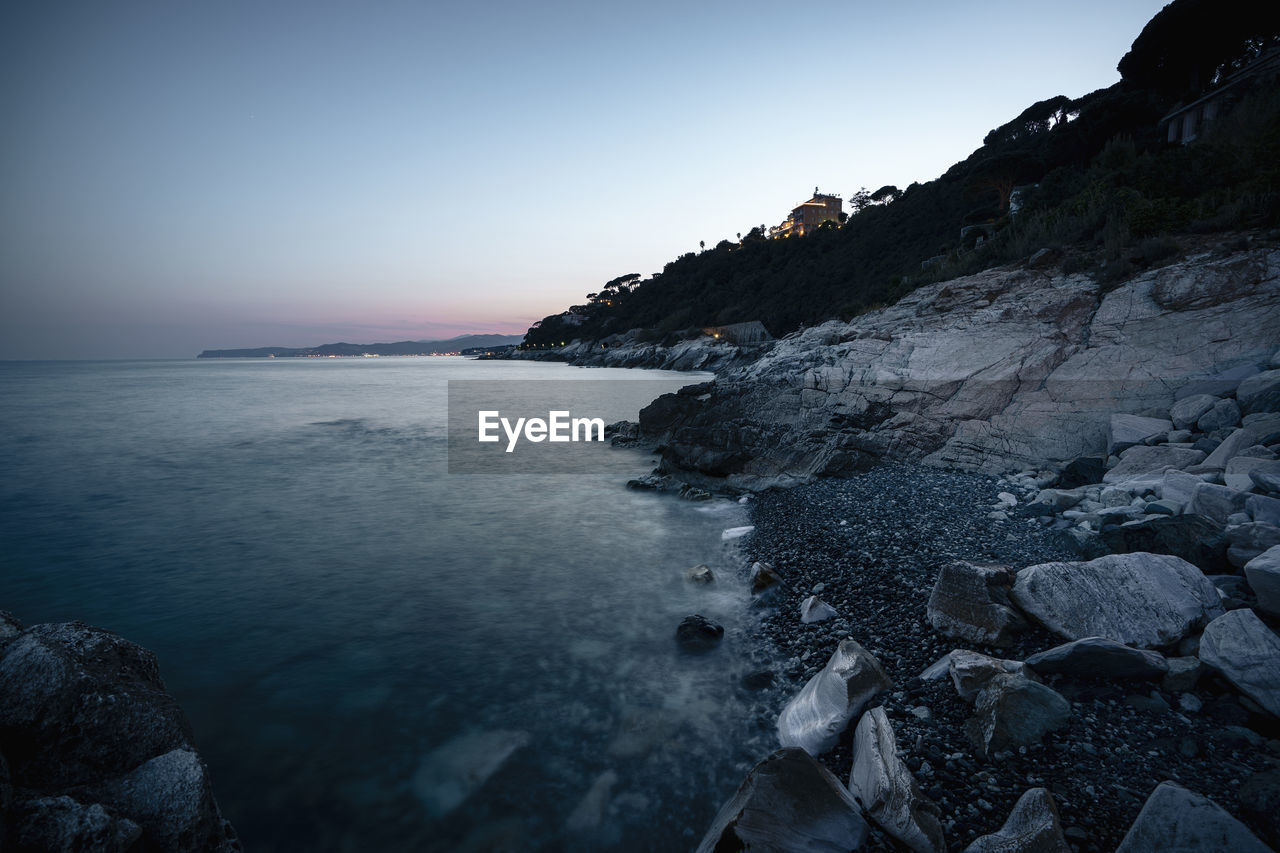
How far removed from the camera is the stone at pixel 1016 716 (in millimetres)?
3643

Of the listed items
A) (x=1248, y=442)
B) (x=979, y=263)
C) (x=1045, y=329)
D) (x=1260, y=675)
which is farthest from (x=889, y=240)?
(x=1260, y=675)

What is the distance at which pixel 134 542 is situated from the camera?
1098cm

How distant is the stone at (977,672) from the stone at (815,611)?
1968mm

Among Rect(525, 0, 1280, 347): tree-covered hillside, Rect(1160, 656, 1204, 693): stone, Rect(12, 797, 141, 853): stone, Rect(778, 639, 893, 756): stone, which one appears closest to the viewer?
Rect(12, 797, 141, 853): stone

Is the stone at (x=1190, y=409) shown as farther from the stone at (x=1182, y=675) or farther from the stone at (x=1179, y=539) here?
the stone at (x=1182, y=675)

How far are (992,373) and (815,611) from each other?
28.7 feet

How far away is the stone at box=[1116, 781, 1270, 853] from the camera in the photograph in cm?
252

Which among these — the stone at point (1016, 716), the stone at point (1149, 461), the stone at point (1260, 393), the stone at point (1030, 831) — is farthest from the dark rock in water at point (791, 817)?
the stone at point (1260, 393)

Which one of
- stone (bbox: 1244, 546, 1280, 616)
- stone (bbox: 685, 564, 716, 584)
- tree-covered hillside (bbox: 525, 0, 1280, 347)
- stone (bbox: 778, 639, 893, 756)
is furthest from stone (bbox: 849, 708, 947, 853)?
tree-covered hillside (bbox: 525, 0, 1280, 347)

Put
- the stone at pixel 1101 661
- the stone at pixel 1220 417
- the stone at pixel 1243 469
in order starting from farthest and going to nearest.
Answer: the stone at pixel 1220 417 < the stone at pixel 1243 469 < the stone at pixel 1101 661

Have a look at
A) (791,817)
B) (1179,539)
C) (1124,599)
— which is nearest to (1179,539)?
(1179,539)

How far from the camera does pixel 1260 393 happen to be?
319 inches

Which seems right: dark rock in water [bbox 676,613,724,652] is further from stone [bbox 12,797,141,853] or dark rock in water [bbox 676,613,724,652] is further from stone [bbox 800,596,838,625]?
stone [bbox 12,797,141,853]

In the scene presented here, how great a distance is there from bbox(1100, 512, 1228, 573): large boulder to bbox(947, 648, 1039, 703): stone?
248 centimetres
